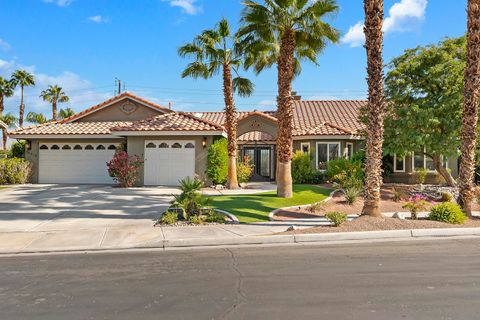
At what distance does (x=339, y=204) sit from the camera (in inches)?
570

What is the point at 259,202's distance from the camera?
46.3 feet

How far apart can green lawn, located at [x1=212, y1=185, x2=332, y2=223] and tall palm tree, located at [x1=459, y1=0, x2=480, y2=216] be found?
4.97m

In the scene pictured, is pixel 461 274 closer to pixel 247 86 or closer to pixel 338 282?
pixel 338 282

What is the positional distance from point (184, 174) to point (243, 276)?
14.8 metres

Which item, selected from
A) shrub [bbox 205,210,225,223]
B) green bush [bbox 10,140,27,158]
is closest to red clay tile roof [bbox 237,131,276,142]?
green bush [bbox 10,140,27,158]

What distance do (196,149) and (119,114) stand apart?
6.83 m

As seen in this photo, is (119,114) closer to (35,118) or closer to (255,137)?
(255,137)

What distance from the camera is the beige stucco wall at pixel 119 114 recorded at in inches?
950

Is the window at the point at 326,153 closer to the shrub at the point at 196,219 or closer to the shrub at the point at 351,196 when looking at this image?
the shrub at the point at 351,196

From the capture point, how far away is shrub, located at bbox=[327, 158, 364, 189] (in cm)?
1622

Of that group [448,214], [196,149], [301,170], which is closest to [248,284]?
[448,214]

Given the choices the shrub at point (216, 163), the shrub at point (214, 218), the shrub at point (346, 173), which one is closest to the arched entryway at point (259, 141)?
the shrub at point (216, 163)

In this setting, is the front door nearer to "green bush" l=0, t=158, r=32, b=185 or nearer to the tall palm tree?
"green bush" l=0, t=158, r=32, b=185

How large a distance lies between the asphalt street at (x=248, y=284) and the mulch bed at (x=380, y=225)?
1664 millimetres
